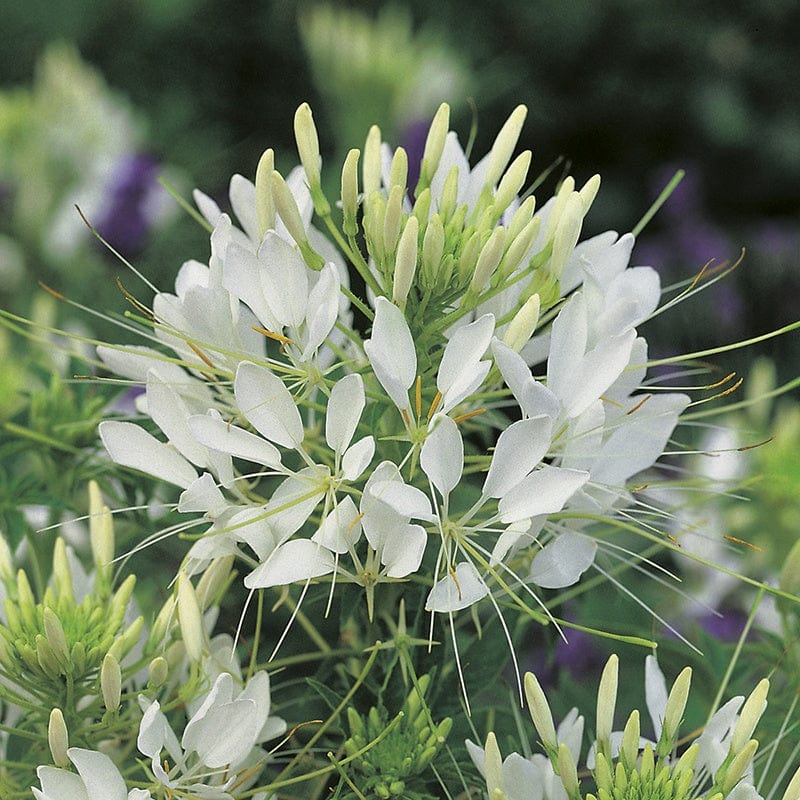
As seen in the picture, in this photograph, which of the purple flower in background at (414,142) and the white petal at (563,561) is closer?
the white petal at (563,561)

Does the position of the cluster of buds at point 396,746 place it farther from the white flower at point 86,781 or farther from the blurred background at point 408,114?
the blurred background at point 408,114

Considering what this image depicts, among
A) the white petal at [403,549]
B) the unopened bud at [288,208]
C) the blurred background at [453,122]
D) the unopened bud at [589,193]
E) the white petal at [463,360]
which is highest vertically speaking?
the unopened bud at [589,193]

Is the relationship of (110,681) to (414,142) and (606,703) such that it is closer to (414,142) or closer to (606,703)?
(606,703)

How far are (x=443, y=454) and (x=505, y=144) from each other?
0.60 ft

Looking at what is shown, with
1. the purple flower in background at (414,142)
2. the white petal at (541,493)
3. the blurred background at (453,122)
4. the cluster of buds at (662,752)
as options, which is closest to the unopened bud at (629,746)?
the cluster of buds at (662,752)

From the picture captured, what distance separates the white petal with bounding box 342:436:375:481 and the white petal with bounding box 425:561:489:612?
0.06 metres

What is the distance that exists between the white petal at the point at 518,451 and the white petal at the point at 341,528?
0.06 metres

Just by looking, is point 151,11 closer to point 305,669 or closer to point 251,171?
point 251,171

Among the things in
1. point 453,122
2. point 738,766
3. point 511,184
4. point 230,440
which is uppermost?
point 511,184

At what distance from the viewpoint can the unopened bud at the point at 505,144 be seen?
0.59 metres

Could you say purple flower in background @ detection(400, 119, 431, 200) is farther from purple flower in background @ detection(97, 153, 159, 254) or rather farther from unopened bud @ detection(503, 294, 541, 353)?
unopened bud @ detection(503, 294, 541, 353)

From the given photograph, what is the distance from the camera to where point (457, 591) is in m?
0.51

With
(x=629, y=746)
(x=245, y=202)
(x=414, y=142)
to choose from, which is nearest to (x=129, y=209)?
(x=414, y=142)

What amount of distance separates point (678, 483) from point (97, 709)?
1.06ft
